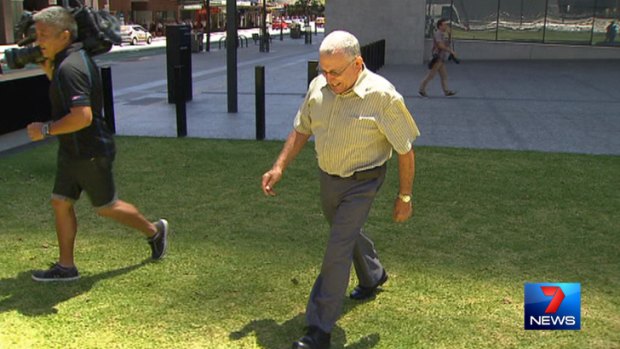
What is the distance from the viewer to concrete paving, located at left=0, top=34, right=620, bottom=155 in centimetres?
901

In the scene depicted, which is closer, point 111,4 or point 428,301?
point 428,301

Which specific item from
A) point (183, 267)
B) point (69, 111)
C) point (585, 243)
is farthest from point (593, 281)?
point (69, 111)

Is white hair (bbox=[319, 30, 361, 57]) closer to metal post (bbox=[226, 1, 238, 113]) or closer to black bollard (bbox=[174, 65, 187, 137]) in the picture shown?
black bollard (bbox=[174, 65, 187, 137])

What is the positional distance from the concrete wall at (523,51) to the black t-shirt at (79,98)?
21.6 metres

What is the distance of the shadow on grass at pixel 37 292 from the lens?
3.68 m

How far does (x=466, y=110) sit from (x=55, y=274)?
29.8 ft

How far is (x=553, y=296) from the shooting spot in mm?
3438

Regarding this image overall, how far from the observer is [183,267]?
4312mm

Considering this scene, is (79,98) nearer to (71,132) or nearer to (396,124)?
(71,132)

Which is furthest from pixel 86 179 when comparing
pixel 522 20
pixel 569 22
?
pixel 569 22

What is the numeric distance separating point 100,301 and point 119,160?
3.98 m

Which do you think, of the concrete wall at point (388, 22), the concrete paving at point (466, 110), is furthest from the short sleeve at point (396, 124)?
the concrete wall at point (388, 22)

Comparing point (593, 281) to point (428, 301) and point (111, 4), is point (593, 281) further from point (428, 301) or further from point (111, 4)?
point (111, 4)

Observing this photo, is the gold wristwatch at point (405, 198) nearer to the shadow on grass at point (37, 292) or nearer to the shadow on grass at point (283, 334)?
the shadow on grass at point (283, 334)
